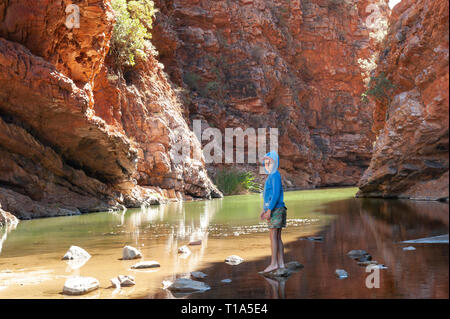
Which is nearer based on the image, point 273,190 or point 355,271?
point 355,271

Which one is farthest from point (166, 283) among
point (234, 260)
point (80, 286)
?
point (234, 260)

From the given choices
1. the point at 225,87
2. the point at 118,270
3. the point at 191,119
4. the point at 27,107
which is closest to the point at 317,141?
the point at 225,87

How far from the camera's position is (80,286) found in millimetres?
4824

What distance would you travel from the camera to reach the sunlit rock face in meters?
43.0

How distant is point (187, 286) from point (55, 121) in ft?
48.4

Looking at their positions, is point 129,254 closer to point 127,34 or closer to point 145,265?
point 145,265

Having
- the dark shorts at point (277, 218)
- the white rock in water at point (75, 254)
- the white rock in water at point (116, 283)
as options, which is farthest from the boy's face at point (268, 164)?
the white rock in water at point (75, 254)

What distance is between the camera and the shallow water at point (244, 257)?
14.5 ft

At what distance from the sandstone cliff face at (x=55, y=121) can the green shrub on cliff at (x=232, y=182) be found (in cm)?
1237

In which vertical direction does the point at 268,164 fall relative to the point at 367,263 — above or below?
above

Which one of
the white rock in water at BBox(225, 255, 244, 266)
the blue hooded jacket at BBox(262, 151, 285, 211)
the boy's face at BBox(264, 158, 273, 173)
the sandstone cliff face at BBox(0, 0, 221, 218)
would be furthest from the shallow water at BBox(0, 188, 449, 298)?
the sandstone cliff face at BBox(0, 0, 221, 218)

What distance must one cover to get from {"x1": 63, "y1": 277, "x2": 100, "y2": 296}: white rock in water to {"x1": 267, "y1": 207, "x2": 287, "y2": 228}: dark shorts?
222 cm

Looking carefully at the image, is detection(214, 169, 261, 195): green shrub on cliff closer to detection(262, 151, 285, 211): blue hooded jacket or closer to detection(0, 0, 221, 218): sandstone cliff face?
detection(0, 0, 221, 218): sandstone cliff face

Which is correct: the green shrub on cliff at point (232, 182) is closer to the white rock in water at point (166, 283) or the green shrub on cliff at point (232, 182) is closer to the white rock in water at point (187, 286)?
the white rock in water at point (166, 283)
